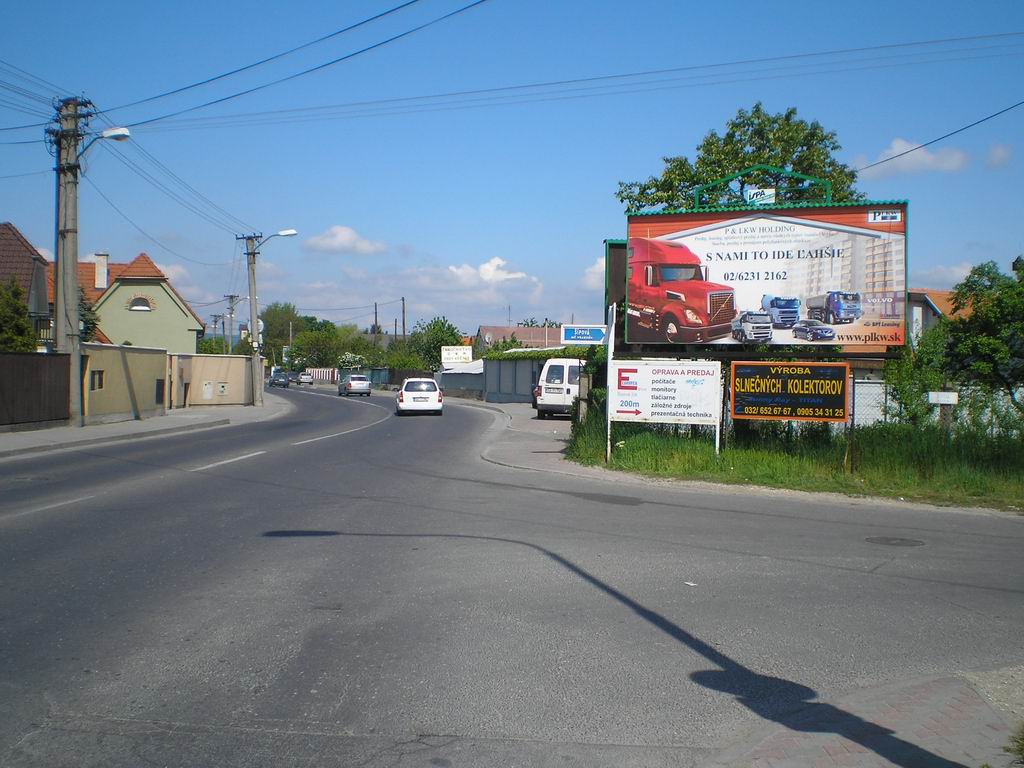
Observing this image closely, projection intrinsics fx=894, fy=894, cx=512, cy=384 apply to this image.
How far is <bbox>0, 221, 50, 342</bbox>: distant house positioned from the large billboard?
30085mm

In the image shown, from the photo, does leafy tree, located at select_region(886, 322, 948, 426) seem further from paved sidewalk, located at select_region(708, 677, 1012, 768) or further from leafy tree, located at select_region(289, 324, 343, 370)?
leafy tree, located at select_region(289, 324, 343, 370)

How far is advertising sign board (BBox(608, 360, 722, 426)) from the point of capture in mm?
16828

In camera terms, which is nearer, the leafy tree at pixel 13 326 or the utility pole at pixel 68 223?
the utility pole at pixel 68 223

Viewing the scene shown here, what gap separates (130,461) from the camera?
17844 millimetres

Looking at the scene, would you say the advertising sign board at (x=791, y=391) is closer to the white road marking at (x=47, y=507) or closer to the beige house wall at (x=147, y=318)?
the white road marking at (x=47, y=507)

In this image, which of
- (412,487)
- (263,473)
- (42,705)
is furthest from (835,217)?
(42,705)

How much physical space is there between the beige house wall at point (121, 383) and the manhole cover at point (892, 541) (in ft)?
77.3

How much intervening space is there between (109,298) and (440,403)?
3230 cm

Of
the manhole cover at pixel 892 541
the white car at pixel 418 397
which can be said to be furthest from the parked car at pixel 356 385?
the manhole cover at pixel 892 541

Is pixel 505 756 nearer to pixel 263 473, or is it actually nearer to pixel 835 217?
pixel 263 473

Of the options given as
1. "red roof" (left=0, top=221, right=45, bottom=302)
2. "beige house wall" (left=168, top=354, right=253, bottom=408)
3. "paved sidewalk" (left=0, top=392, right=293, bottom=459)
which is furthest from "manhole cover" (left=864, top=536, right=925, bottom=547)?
"red roof" (left=0, top=221, right=45, bottom=302)

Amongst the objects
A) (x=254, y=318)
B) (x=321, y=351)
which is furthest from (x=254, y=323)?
(x=321, y=351)

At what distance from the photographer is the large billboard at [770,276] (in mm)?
16781

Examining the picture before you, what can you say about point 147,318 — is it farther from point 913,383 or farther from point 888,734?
point 888,734
